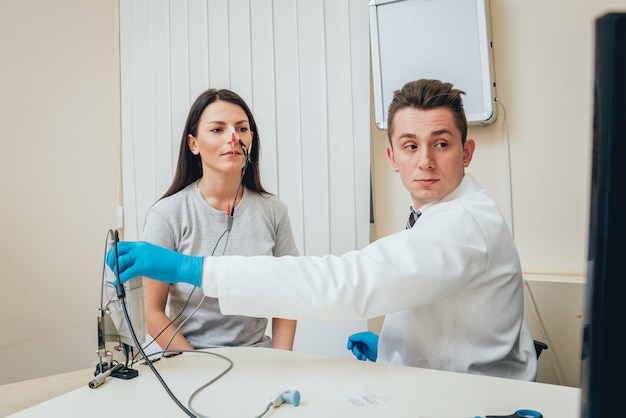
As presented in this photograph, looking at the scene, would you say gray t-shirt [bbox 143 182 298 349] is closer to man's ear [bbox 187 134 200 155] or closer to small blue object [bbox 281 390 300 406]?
man's ear [bbox 187 134 200 155]

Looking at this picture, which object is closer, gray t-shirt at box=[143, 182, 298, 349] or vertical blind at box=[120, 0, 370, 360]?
gray t-shirt at box=[143, 182, 298, 349]

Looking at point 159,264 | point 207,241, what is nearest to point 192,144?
point 207,241

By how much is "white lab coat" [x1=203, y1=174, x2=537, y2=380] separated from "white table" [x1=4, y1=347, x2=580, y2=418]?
0.12 metres

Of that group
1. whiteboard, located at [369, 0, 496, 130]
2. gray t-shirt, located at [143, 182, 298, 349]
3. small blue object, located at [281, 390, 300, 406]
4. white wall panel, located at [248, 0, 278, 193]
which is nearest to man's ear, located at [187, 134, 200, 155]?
gray t-shirt, located at [143, 182, 298, 349]

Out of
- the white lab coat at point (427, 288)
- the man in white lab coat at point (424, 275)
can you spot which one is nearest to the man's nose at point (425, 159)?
the man in white lab coat at point (424, 275)

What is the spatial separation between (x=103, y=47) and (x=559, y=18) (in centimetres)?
205

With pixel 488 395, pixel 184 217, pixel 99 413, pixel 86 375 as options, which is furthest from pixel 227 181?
pixel 488 395

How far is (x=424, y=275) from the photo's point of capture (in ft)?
3.06

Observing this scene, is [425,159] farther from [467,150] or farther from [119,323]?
[119,323]

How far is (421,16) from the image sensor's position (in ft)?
6.04

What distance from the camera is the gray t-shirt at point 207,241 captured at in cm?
151

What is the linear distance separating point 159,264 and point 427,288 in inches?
21.2

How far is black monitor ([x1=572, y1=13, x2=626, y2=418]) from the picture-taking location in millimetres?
281

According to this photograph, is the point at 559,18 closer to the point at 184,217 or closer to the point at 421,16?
the point at 421,16
